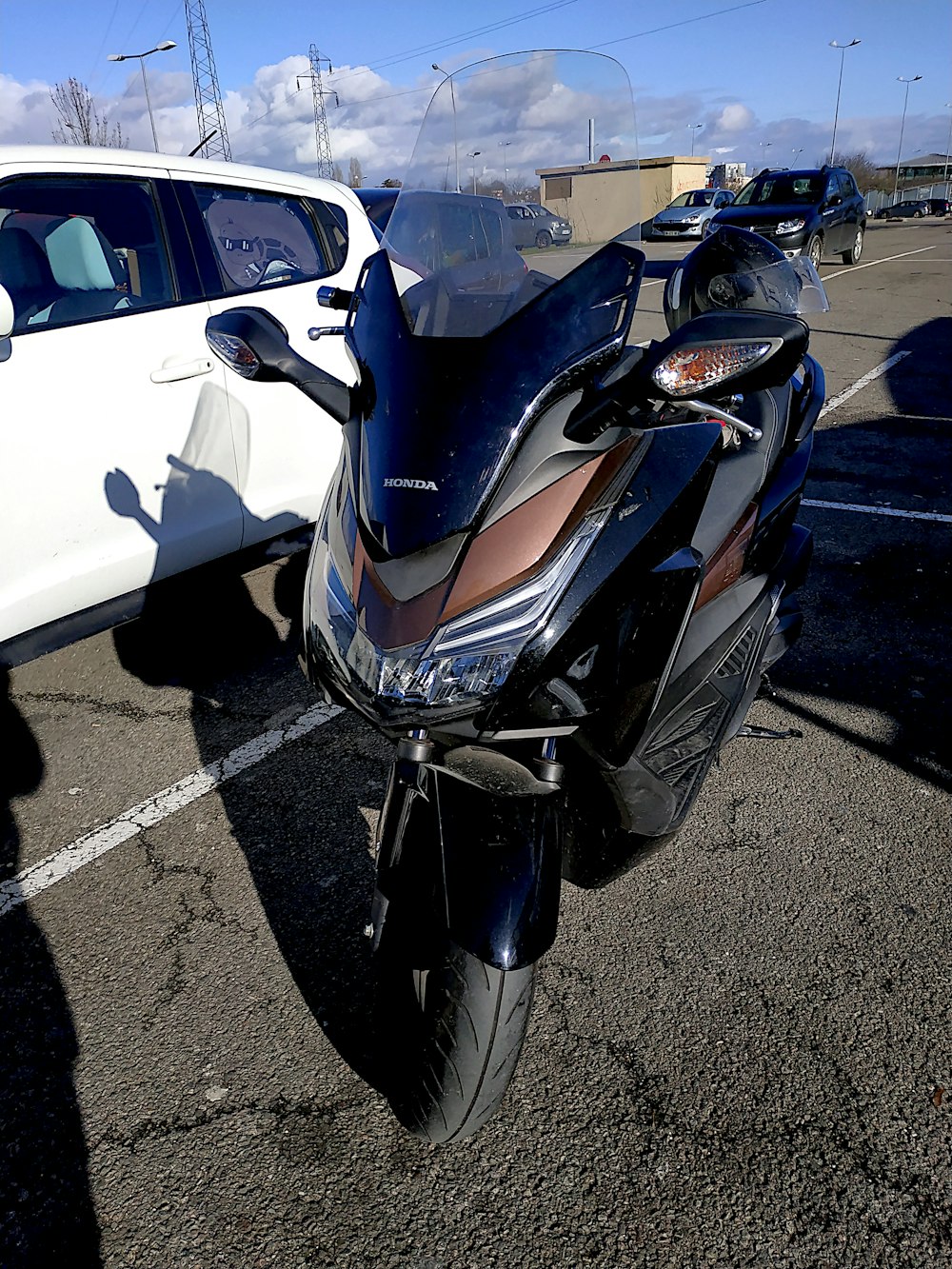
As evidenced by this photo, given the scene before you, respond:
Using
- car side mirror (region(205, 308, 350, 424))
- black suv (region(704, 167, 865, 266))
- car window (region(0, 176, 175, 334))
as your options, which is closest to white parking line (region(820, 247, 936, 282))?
black suv (region(704, 167, 865, 266))

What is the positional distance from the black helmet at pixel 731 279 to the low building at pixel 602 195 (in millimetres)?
862

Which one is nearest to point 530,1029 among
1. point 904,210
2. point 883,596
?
point 883,596

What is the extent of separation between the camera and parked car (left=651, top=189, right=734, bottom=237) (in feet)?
85.4

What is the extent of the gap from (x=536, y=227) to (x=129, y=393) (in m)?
2.14

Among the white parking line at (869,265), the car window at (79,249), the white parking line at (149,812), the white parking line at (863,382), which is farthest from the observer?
the white parking line at (869,265)

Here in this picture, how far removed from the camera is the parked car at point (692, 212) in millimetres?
26016

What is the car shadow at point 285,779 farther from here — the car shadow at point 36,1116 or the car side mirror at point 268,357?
the car side mirror at point 268,357

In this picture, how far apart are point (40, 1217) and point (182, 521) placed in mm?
2579

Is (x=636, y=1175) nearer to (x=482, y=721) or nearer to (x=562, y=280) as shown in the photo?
(x=482, y=721)

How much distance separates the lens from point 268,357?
6.69ft

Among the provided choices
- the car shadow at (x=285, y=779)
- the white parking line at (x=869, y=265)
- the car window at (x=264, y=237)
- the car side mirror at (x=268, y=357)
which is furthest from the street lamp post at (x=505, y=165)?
the white parking line at (x=869, y=265)

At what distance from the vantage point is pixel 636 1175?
6.49ft

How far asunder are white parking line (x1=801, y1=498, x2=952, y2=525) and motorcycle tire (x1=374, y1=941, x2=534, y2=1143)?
4838 millimetres

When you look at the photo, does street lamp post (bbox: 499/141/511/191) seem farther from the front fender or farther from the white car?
the white car
